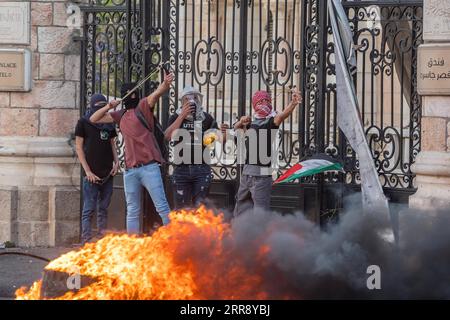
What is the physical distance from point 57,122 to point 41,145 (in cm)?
33

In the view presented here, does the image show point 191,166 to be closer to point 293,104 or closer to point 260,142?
point 260,142

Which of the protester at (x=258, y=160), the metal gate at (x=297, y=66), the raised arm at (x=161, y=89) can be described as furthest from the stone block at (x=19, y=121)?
the protester at (x=258, y=160)

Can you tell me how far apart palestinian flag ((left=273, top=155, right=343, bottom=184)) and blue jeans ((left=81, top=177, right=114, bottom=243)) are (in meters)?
1.88

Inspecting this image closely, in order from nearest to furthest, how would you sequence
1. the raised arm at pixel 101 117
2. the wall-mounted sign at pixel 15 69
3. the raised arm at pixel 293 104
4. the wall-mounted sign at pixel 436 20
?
1. the wall-mounted sign at pixel 436 20
2. the raised arm at pixel 293 104
3. the raised arm at pixel 101 117
4. the wall-mounted sign at pixel 15 69

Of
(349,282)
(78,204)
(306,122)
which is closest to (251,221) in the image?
(349,282)

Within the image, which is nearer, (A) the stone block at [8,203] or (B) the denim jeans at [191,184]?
(B) the denim jeans at [191,184]

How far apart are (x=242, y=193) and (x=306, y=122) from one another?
1.27m

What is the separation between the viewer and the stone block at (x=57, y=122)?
13.1 m

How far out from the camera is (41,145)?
42.7ft

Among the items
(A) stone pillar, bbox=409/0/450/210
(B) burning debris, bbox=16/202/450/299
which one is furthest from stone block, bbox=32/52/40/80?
(B) burning debris, bbox=16/202/450/299

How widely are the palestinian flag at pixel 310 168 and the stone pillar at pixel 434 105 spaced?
970 millimetres

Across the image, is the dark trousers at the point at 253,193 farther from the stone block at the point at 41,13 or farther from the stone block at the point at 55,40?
the stone block at the point at 41,13
